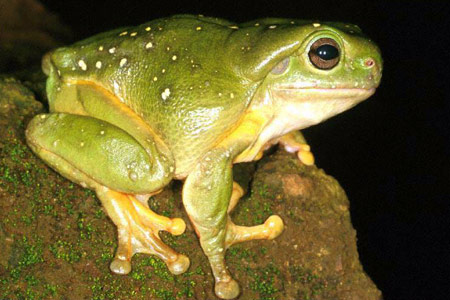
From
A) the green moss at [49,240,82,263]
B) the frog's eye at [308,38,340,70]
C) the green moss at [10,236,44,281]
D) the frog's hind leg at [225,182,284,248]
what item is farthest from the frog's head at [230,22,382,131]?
the green moss at [10,236,44,281]

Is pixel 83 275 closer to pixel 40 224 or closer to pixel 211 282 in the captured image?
pixel 40 224

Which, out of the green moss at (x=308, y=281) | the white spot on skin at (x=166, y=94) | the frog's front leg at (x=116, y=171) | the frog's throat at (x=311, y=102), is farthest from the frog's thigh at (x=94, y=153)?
the green moss at (x=308, y=281)

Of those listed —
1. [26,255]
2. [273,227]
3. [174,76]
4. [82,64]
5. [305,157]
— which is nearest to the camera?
[26,255]

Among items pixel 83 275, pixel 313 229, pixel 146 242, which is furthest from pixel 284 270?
pixel 83 275

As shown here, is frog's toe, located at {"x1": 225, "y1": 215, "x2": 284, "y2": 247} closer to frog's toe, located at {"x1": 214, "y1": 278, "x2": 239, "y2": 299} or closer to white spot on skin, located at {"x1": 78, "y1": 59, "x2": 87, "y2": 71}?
frog's toe, located at {"x1": 214, "y1": 278, "x2": 239, "y2": 299}

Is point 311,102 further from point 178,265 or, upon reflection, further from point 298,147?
point 178,265

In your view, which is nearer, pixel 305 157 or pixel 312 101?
pixel 312 101

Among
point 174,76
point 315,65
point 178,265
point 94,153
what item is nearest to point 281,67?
point 315,65

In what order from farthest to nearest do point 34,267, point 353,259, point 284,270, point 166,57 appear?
A: point 353,259
point 284,270
point 166,57
point 34,267
